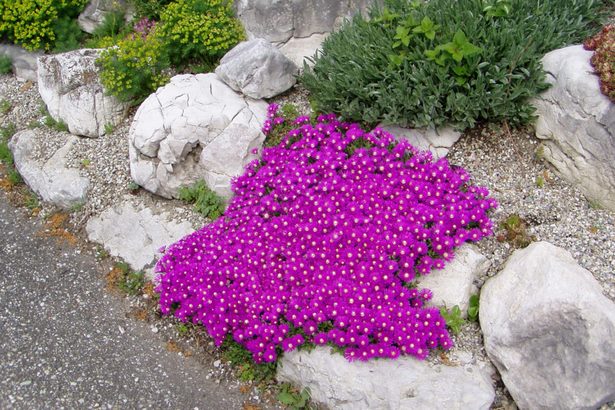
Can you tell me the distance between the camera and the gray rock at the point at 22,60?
34.1 feet

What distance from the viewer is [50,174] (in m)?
8.41

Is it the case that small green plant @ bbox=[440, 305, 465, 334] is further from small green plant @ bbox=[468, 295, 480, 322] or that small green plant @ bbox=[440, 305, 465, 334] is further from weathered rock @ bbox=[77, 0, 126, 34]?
weathered rock @ bbox=[77, 0, 126, 34]

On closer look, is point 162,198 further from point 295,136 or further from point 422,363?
point 422,363

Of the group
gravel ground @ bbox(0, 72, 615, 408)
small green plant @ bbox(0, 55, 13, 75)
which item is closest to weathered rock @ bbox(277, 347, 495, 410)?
gravel ground @ bbox(0, 72, 615, 408)

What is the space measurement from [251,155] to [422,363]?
3327mm

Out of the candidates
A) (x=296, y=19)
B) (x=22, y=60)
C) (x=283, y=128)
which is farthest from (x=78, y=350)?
(x=22, y=60)

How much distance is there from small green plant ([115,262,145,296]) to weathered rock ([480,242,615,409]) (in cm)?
392

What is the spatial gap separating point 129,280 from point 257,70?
3071 millimetres

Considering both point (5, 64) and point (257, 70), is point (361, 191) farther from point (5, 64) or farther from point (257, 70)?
point (5, 64)

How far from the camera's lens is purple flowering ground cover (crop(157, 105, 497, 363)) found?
18.5 feet

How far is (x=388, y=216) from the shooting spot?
20.2 feet

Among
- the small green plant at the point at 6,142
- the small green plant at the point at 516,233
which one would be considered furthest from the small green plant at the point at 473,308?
the small green plant at the point at 6,142

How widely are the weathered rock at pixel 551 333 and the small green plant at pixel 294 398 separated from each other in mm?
1785

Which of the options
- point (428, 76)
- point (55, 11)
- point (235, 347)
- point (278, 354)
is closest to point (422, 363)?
point (278, 354)
